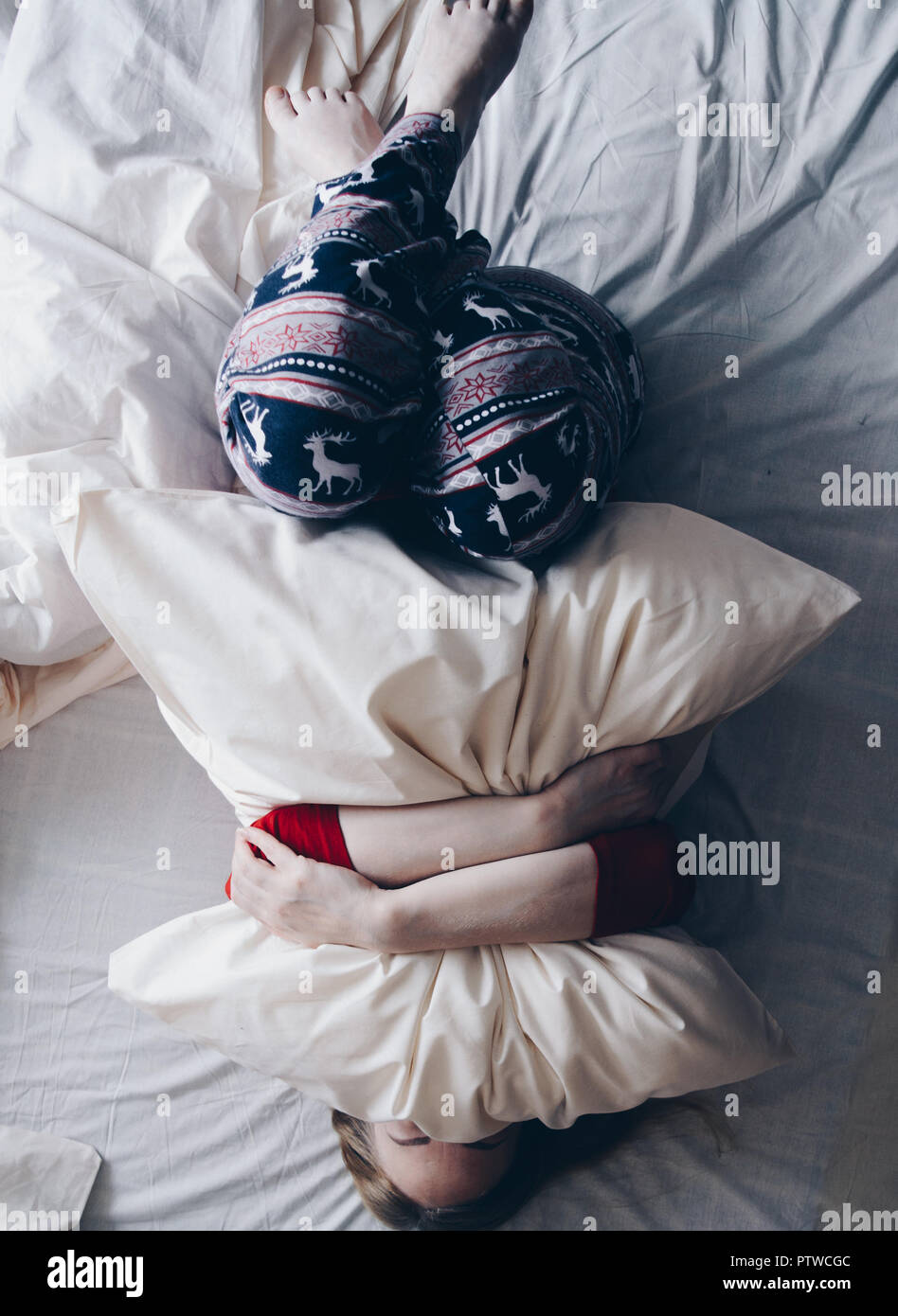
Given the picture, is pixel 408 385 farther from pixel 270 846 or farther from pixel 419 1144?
pixel 419 1144

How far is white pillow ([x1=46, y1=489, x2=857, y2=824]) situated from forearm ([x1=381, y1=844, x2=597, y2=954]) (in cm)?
8

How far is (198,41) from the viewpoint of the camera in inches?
36.3

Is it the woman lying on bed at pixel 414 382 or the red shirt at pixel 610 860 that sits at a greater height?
the woman lying on bed at pixel 414 382

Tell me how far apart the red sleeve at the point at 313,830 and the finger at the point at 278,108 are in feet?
2.13

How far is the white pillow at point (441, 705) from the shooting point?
0.66 m

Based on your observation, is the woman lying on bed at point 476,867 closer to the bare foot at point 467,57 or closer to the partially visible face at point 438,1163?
the partially visible face at point 438,1163

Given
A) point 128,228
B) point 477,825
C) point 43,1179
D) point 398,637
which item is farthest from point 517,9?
point 43,1179

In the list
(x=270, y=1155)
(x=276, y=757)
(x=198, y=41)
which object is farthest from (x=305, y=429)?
(x=270, y=1155)

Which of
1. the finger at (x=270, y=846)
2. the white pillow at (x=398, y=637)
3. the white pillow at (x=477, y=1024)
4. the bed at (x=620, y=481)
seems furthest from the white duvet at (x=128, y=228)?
the white pillow at (x=477, y=1024)

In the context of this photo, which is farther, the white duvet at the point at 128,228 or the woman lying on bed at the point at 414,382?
the white duvet at the point at 128,228

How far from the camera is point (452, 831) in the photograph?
74 centimetres

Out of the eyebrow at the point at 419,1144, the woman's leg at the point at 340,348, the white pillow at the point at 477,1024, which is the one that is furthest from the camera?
the eyebrow at the point at 419,1144

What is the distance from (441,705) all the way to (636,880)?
0.23 meters

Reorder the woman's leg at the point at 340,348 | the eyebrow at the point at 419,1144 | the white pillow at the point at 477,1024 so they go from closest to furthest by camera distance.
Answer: the woman's leg at the point at 340,348
the white pillow at the point at 477,1024
the eyebrow at the point at 419,1144
